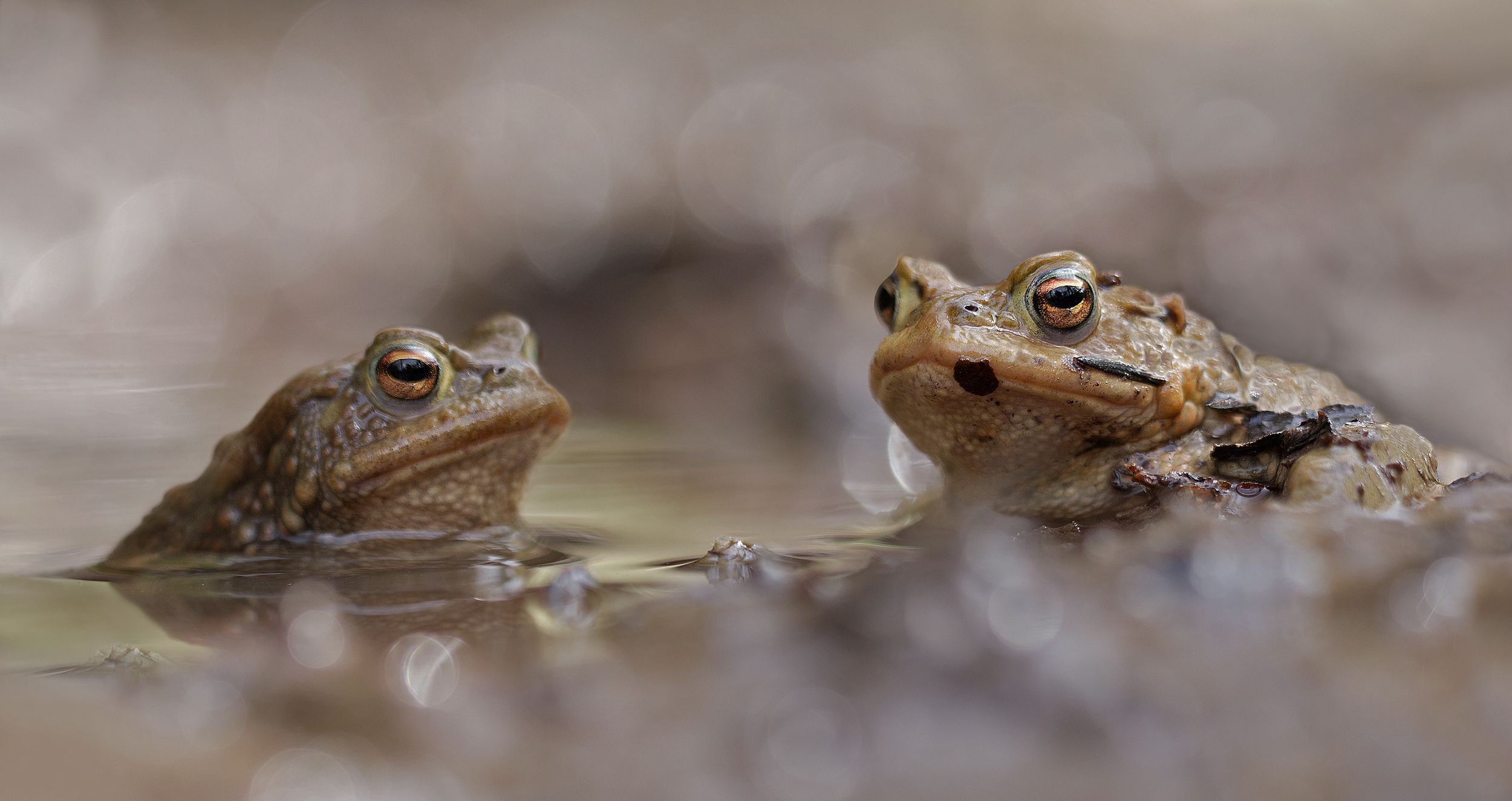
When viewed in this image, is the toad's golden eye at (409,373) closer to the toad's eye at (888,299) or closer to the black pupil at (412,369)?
the black pupil at (412,369)

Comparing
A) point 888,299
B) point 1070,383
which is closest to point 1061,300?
point 1070,383

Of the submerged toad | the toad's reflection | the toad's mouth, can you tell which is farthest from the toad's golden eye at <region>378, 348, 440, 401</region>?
the submerged toad

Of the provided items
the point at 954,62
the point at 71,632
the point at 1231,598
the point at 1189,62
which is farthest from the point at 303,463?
the point at 1189,62

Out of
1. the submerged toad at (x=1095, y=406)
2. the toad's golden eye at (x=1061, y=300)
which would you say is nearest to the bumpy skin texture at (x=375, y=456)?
the submerged toad at (x=1095, y=406)

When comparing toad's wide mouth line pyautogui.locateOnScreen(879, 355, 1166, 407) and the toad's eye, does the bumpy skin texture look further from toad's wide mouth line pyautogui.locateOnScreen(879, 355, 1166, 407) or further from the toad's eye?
toad's wide mouth line pyautogui.locateOnScreen(879, 355, 1166, 407)

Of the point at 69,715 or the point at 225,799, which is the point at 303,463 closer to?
the point at 69,715

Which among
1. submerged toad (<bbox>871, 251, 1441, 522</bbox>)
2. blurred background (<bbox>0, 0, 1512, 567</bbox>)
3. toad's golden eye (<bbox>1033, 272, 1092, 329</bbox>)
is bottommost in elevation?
submerged toad (<bbox>871, 251, 1441, 522</bbox>)
